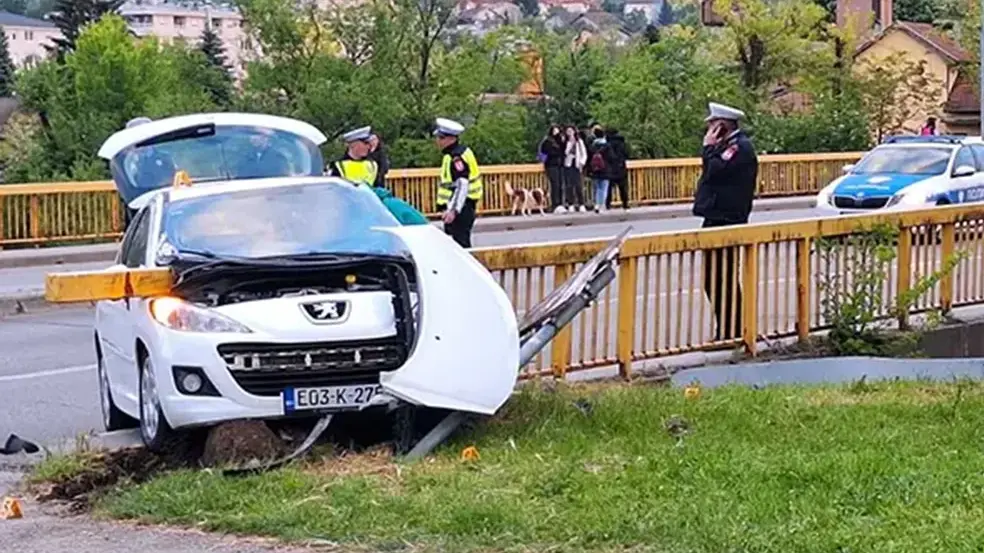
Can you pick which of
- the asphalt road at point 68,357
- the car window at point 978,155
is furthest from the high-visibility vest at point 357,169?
the car window at point 978,155

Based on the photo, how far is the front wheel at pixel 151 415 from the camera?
30.2 ft

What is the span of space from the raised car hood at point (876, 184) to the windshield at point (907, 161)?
224 mm

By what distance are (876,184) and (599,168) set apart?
753cm

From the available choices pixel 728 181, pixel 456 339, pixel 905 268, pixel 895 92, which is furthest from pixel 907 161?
pixel 895 92

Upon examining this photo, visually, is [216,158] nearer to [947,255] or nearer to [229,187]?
[229,187]

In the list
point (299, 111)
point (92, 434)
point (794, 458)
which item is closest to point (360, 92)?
point (299, 111)

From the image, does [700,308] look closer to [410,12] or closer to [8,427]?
[8,427]

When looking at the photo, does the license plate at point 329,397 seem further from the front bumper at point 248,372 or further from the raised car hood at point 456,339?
the raised car hood at point 456,339

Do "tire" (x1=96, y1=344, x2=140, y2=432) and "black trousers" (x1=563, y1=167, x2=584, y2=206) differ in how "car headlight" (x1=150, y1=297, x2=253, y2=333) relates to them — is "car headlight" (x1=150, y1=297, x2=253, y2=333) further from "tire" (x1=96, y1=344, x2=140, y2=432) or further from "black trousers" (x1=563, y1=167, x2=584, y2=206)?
"black trousers" (x1=563, y1=167, x2=584, y2=206)

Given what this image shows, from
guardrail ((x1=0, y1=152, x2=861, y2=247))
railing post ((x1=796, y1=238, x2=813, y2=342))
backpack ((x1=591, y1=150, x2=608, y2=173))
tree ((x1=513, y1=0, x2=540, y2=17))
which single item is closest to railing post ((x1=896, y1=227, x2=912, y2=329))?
railing post ((x1=796, y1=238, x2=813, y2=342))

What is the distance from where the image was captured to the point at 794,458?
7.94 metres

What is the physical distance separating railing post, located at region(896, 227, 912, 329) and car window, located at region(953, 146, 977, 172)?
13.4 meters

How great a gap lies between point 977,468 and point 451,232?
872cm

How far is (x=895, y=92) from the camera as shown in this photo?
5400 cm
